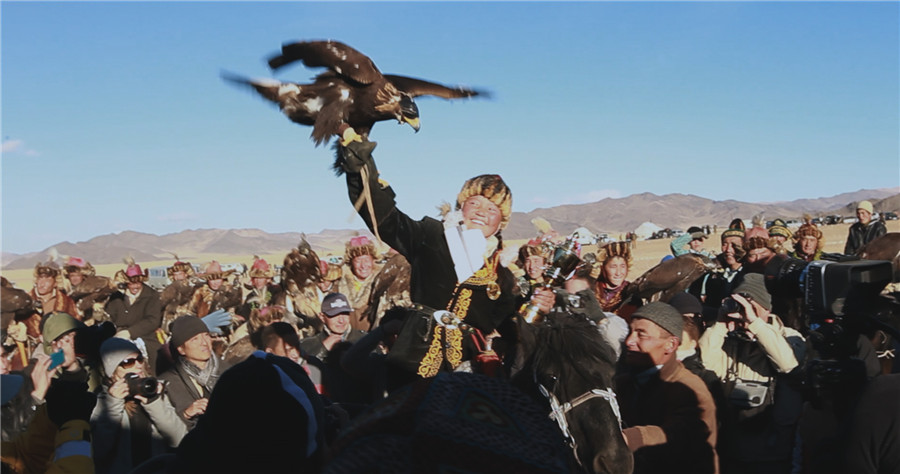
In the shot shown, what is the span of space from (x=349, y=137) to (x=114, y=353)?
249 centimetres

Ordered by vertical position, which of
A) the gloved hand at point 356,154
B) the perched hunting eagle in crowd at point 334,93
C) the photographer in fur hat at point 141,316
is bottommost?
the photographer in fur hat at point 141,316

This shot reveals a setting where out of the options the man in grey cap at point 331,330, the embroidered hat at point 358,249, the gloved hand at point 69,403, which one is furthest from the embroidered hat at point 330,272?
the gloved hand at point 69,403

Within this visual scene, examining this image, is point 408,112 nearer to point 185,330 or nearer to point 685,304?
point 185,330

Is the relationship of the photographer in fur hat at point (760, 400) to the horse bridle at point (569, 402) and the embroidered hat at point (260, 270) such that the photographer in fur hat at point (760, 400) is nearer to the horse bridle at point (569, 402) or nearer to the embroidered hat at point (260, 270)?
the horse bridle at point (569, 402)

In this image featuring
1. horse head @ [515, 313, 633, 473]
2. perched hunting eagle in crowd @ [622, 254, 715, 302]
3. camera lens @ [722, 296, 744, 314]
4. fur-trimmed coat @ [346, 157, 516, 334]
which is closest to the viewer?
horse head @ [515, 313, 633, 473]

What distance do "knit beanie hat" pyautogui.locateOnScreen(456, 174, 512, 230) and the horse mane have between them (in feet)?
3.22

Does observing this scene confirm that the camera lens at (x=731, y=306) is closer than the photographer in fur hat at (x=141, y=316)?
Yes

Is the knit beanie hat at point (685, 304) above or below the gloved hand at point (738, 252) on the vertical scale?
below

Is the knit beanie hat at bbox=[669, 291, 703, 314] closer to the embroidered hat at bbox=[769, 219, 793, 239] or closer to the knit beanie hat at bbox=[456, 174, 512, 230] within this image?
the knit beanie hat at bbox=[456, 174, 512, 230]

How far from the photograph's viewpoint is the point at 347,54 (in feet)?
10.2

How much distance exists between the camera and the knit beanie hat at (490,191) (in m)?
4.22

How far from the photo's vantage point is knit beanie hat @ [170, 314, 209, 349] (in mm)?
5266

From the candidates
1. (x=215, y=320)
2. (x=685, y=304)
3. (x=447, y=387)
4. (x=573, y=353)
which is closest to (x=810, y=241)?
(x=685, y=304)

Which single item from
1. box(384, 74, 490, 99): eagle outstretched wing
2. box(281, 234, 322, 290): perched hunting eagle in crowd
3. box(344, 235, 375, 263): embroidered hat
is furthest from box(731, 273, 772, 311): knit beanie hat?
box(281, 234, 322, 290): perched hunting eagle in crowd
